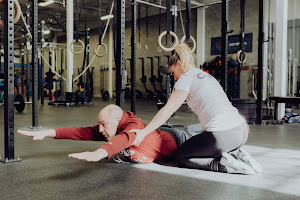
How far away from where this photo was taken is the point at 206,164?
6.39 feet

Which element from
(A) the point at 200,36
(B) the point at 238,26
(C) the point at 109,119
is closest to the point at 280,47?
(C) the point at 109,119

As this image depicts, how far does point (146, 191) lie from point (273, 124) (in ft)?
11.6

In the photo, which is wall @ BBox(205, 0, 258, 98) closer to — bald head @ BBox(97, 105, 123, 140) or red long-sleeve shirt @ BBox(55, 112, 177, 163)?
red long-sleeve shirt @ BBox(55, 112, 177, 163)

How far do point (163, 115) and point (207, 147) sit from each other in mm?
358

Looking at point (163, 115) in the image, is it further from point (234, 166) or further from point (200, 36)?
point (200, 36)

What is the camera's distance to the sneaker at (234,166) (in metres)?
1.85

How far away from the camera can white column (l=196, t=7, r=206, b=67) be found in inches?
429

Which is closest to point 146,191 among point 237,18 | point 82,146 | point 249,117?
point 82,146

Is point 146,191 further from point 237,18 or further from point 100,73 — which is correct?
point 100,73

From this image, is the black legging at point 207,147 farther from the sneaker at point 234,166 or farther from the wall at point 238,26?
the wall at point 238,26

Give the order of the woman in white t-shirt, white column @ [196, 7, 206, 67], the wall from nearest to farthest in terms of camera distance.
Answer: the woman in white t-shirt, the wall, white column @ [196, 7, 206, 67]

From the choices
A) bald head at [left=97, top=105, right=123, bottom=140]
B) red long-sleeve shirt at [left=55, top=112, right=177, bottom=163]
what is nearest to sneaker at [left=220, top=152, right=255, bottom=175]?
red long-sleeve shirt at [left=55, top=112, right=177, bottom=163]

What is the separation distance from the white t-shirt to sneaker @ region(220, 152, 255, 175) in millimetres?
182

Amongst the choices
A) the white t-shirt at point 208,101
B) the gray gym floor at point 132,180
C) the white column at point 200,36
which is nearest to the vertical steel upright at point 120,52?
the gray gym floor at point 132,180
